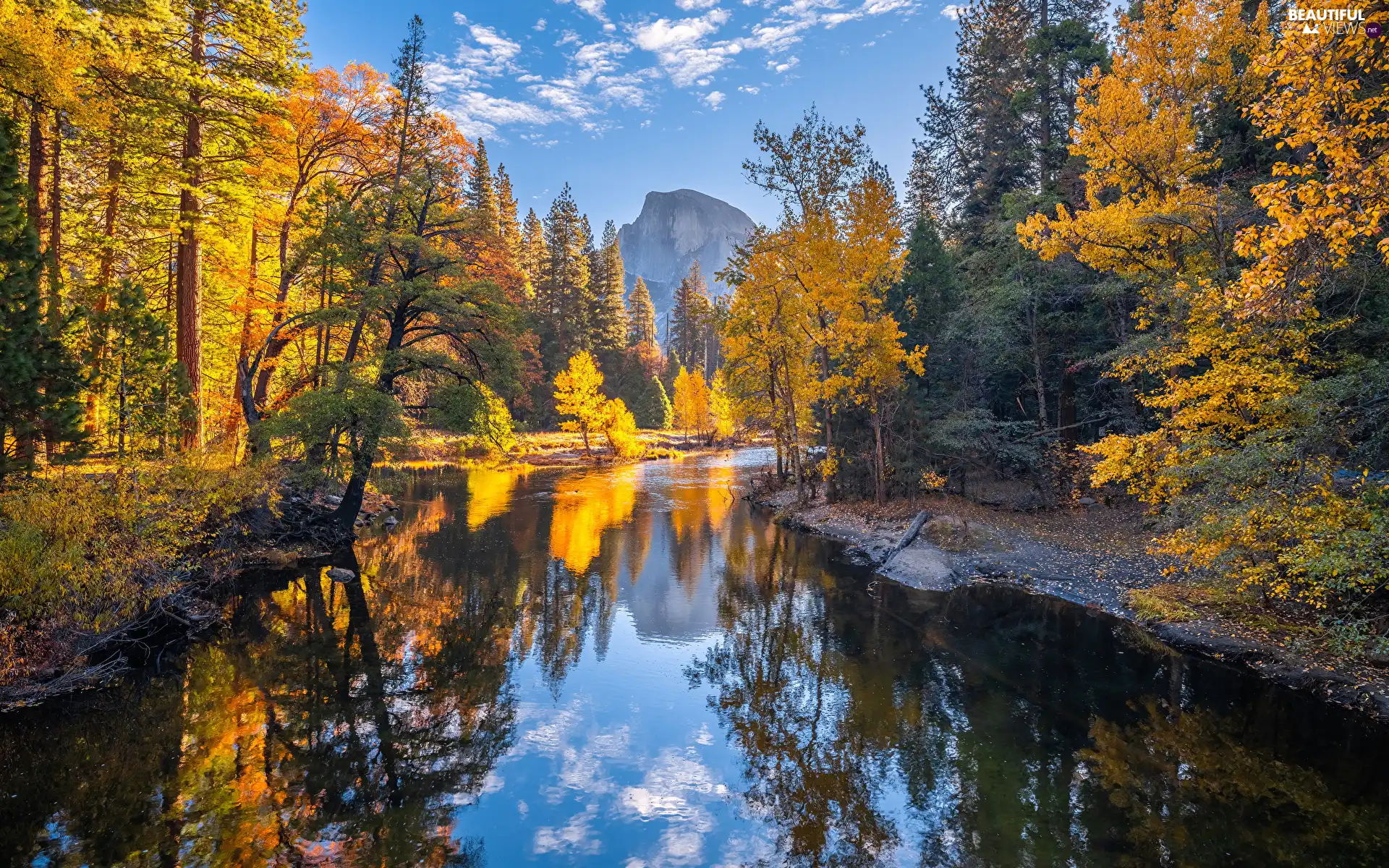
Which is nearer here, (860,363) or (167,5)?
(167,5)

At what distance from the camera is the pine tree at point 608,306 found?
64375mm

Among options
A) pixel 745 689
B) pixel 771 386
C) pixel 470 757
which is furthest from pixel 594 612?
pixel 771 386

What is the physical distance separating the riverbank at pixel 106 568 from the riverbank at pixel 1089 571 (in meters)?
16.0

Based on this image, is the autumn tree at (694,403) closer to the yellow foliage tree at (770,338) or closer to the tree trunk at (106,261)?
the yellow foliage tree at (770,338)

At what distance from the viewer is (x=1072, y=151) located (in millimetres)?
16000

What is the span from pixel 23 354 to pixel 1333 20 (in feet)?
61.5

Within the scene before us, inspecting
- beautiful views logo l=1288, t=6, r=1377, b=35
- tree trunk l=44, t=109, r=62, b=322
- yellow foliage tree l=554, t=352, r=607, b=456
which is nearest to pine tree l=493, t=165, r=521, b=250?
yellow foliage tree l=554, t=352, r=607, b=456

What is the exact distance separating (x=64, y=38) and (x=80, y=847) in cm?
1387

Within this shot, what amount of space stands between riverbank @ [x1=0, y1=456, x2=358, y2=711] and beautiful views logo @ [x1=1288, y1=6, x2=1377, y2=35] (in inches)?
655

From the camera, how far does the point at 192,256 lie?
49.5ft

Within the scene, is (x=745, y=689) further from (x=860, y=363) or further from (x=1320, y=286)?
(x=860, y=363)

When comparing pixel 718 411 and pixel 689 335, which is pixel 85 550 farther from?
pixel 689 335

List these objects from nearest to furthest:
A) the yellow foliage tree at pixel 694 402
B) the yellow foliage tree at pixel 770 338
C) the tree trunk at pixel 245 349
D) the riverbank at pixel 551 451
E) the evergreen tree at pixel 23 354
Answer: the evergreen tree at pixel 23 354
the tree trunk at pixel 245 349
the yellow foliage tree at pixel 770 338
the riverbank at pixel 551 451
the yellow foliage tree at pixel 694 402

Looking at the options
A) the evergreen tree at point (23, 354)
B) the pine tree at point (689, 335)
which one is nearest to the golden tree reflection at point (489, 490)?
the evergreen tree at point (23, 354)
